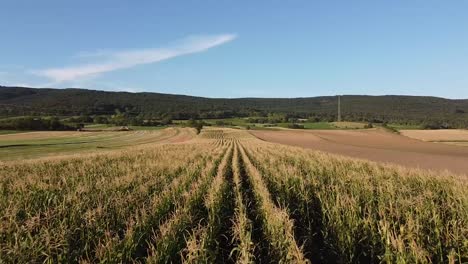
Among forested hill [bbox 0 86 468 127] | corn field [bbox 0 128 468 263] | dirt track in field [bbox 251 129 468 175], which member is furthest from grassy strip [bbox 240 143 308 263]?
forested hill [bbox 0 86 468 127]

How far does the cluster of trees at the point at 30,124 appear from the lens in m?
94.0

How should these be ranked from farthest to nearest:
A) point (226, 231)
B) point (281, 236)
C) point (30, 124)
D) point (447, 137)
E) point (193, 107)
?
1. point (193, 107)
2. point (30, 124)
3. point (447, 137)
4. point (226, 231)
5. point (281, 236)

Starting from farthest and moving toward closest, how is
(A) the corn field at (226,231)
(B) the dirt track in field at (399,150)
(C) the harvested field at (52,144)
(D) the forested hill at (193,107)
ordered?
→ 1. (D) the forested hill at (193,107)
2. (C) the harvested field at (52,144)
3. (B) the dirt track in field at (399,150)
4. (A) the corn field at (226,231)

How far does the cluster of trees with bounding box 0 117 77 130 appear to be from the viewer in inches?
3701

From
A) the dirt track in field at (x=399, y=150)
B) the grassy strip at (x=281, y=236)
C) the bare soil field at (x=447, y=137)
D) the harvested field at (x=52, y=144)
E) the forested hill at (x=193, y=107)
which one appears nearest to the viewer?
the grassy strip at (x=281, y=236)

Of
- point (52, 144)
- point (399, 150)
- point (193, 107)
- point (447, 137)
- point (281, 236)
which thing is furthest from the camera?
point (193, 107)

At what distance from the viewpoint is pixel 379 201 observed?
11.3m

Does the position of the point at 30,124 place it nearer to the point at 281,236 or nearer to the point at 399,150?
the point at 399,150

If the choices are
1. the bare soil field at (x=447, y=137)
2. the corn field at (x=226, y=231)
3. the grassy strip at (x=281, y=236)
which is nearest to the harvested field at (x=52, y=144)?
the corn field at (x=226, y=231)

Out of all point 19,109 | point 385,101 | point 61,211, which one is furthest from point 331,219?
point 385,101

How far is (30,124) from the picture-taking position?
3841 inches

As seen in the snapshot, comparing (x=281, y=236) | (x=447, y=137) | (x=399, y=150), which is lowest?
(x=447, y=137)

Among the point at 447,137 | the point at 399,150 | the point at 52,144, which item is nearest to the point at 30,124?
the point at 52,144

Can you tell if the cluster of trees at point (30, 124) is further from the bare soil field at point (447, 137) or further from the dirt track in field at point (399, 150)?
the bare soil field at point (447, 137)
